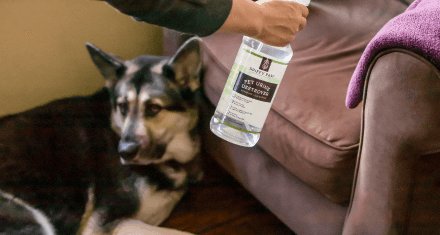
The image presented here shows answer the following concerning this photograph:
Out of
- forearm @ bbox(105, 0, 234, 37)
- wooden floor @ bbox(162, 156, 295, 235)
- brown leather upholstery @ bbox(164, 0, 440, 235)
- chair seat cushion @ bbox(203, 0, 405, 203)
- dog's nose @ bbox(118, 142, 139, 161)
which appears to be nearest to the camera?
forearm @ bbox(105, 0, 234, 37)

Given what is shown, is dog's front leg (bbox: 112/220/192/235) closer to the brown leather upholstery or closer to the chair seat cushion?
the brown leather upholstery

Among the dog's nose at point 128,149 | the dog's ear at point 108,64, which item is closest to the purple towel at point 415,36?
the dog's nose at point 128,149

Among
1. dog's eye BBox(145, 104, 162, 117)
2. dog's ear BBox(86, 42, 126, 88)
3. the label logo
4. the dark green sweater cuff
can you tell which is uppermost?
the dark green sweater cuff

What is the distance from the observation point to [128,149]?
0.94 m

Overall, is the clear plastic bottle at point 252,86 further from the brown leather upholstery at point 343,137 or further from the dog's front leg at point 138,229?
the dog's front leg at point 138,229

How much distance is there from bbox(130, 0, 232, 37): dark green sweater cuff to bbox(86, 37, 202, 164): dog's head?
49 centimetres

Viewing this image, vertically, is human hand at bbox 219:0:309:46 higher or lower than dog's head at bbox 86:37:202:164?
higher

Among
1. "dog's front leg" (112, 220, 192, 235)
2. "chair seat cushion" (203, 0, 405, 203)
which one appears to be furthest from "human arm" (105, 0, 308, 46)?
"dog's front leg" (112, 220, 192, 235)

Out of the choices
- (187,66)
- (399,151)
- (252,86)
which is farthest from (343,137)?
(187,66)

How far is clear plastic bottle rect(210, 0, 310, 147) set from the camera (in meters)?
0.61

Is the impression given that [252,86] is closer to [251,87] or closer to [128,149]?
[251,87]

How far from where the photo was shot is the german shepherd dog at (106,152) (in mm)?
940

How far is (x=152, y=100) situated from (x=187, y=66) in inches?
6.8

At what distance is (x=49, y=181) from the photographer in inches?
38.3
